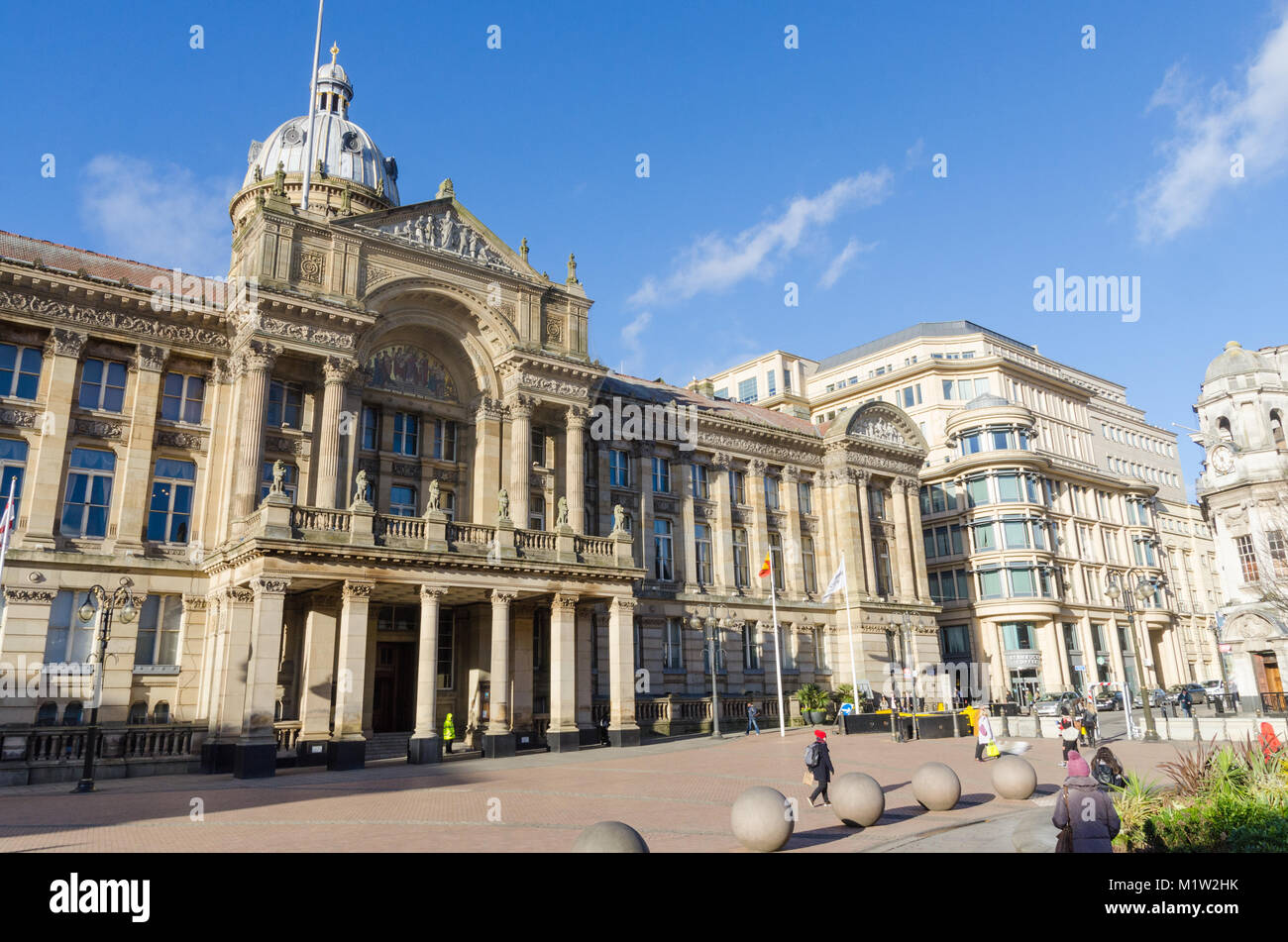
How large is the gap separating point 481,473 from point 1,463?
17.1 m

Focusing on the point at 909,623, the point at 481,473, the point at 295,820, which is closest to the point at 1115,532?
the point at 909,623

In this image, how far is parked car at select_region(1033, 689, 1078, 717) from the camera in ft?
145

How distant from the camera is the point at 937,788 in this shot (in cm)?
1583

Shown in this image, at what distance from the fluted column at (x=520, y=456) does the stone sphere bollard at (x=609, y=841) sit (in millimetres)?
27288

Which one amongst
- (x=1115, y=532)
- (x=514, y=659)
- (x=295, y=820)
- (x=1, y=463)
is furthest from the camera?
(x=1115, y=532)

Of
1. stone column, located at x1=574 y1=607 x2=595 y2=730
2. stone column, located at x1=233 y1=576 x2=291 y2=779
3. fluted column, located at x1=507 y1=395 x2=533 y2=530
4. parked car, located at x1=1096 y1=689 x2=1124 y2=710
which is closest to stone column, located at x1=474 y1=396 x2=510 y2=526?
fluted column, located at x1=507 y1=395 x2=533 y2=530

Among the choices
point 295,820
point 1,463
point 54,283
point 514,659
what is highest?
point 54,283

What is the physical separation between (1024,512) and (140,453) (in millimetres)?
56475

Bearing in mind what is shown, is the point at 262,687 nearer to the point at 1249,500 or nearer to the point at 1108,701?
the point at 1249,500

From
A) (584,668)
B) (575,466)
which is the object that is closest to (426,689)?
(584,668)

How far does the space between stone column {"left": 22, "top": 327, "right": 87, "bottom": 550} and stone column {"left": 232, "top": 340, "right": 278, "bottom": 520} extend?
570cm

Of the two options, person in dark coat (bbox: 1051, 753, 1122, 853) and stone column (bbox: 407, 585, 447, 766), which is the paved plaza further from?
person in dark coat (bbox: 1051, 753, 1122, 853)
